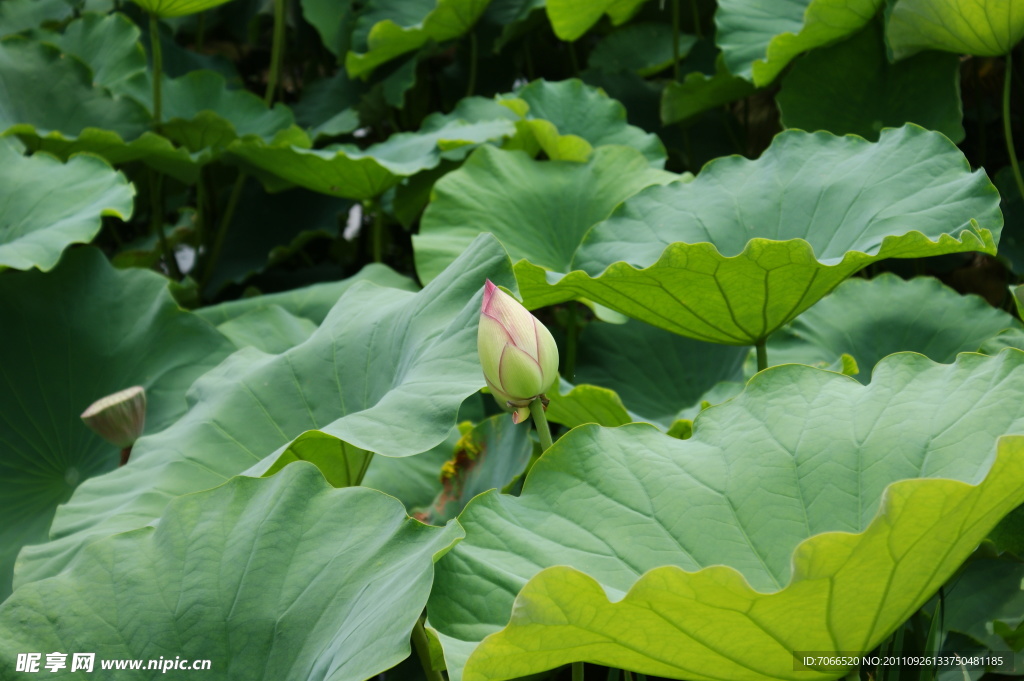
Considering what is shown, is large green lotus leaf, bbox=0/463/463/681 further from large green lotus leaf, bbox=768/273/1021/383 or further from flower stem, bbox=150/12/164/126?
flower stem, bbox=150/12/164/126

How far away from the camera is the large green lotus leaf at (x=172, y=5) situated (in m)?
1.73

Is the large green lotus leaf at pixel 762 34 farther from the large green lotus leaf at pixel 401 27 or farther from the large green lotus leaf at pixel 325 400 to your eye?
the large green lotus leaf at pixel 325 400

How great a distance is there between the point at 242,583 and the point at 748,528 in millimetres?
414

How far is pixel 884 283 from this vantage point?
1336 mm

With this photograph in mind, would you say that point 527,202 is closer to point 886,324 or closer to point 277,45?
point 886,324

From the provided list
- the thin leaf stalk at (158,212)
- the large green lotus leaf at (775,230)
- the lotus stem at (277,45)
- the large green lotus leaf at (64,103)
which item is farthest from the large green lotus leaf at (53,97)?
the large green lotus leaf at (775,230)

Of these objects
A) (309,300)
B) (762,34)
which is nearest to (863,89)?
(762,34)

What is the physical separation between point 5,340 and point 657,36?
150 cm

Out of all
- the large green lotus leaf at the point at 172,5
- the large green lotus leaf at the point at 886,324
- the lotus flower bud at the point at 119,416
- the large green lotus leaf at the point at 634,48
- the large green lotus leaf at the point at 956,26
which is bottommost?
the lotus flower bud at the point at 119,416

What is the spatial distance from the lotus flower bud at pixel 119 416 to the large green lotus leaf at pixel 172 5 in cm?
94

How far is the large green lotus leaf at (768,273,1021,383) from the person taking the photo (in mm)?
1257

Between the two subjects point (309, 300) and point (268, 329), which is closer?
point (268, 329)

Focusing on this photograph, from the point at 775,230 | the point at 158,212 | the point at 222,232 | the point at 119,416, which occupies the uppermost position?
the point at 775,230

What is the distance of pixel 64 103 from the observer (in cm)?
183
